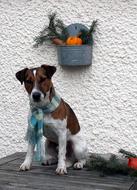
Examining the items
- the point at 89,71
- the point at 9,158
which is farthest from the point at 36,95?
the point at 89,71

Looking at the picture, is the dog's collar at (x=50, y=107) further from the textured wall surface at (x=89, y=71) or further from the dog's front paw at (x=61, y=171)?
the textured wall surface at (x=89, y=71)

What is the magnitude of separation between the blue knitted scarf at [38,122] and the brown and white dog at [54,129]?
0.11 feet

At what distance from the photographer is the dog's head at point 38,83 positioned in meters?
3.38

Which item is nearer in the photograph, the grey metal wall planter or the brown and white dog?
the brown and white dog

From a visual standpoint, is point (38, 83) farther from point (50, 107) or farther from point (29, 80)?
point (50, 107)

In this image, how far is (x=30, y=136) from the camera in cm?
370

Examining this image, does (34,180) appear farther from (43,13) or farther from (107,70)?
(43,13)

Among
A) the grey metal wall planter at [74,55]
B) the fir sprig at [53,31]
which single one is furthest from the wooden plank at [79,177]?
the fir sprig at [53,31]

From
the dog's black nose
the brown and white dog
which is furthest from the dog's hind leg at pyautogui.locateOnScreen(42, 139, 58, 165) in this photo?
the dog's black nose

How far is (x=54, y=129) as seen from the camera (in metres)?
3.61

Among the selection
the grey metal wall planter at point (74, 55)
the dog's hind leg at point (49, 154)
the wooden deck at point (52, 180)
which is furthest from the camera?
the grey metal wall planter at point (74, 55)

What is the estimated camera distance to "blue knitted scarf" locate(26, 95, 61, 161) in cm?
358

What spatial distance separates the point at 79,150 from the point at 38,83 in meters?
0.70

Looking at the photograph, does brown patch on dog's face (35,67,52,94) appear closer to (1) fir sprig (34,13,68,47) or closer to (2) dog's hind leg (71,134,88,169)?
(2) dog's hind leg (71,134,88,169)
